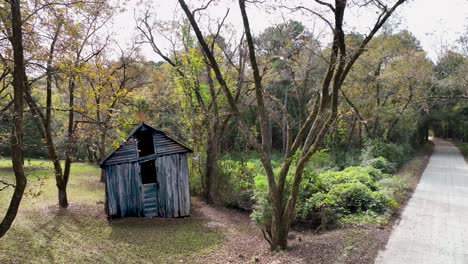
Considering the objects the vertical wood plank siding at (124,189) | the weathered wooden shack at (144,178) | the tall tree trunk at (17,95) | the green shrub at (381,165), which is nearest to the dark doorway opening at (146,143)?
the weathered wooden shack at (144,178)

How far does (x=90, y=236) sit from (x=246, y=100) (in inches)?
614

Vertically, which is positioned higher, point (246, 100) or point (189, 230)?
point (246, 100)

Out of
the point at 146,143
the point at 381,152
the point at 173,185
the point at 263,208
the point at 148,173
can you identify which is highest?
the point at 146,143

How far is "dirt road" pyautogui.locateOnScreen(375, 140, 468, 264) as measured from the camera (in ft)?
25.0

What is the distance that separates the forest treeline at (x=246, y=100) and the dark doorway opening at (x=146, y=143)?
1282mm

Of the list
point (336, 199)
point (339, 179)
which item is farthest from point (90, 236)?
point (339, 179)

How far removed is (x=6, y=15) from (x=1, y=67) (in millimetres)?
2197

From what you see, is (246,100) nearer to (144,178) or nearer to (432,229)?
(144,178)

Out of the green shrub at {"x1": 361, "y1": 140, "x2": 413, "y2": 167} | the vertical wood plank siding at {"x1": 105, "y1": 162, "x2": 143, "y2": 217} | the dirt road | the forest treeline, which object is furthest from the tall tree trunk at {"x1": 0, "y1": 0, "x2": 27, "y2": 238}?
the green shrub at {"x1": 361, "y1": 140, "x2": 413, "y2": 167}

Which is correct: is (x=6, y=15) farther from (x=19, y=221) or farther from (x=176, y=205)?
(x=176, y=205)

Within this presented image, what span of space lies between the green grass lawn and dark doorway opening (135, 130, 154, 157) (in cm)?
257

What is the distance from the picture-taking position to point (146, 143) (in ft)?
45.2

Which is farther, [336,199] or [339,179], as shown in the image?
[339,179]

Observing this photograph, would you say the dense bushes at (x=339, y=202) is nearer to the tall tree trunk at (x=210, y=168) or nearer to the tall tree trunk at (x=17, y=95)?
the tall tree trunk at (x=210, y=168)
